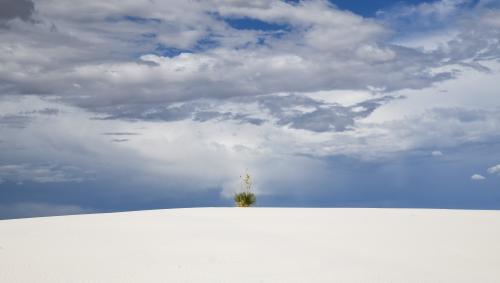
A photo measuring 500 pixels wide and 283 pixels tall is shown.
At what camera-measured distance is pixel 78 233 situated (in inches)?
632

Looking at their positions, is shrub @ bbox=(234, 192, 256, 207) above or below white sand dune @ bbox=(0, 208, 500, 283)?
above

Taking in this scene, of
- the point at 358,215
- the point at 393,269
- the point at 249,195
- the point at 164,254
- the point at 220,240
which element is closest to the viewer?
the point at 393,269

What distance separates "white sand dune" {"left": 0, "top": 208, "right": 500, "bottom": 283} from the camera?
1082 centimetres

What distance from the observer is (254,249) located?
1347 cm

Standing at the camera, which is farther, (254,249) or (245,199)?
(245,199)

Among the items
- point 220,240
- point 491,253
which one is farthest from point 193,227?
point 491,253

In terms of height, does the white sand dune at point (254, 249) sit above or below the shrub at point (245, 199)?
below

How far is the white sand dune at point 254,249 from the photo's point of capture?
35.5 feet

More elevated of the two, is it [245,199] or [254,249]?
[245,199]

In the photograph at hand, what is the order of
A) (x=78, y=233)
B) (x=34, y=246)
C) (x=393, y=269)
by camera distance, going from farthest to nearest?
(x=78, y=233)
(x=34, y=246)
(x=393, y=269)

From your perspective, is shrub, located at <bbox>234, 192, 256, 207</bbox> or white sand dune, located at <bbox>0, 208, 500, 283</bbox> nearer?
white sand dune, located at <bbox>0, 208, 500, 283</bbox>

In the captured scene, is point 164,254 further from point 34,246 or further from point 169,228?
point 169,228

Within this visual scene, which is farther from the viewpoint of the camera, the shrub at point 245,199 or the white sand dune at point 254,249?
the shrub at point 245,199

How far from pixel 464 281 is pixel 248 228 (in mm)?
7553
